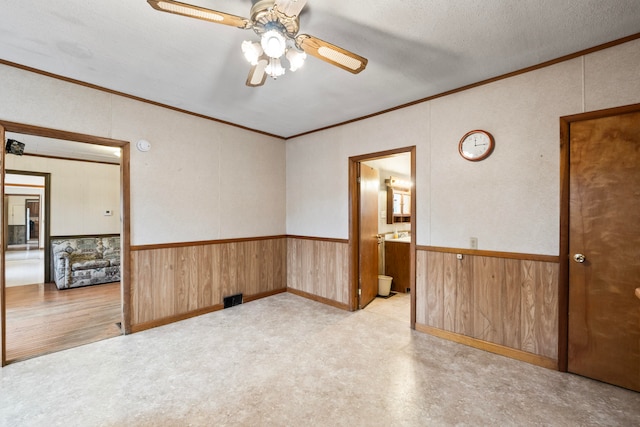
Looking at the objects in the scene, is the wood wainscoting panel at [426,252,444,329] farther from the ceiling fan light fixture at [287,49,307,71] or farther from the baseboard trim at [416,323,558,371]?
the ceiling fan light fixture at [287,49,307,71]

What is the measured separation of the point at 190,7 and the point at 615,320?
351 cm

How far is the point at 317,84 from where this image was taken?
8.93 feet

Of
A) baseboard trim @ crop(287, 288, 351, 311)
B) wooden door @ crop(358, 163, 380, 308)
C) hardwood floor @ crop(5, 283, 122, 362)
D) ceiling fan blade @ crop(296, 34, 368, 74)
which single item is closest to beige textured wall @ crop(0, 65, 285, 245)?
baseboard trim @ crop(287, 288, 351, 311)

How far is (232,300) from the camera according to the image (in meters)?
3.88

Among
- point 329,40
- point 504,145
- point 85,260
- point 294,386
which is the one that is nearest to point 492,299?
point 504,145

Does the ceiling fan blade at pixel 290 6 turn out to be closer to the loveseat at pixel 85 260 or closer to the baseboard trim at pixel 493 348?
the baseboard trim at pixel 493 348

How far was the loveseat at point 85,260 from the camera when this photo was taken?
4.76 meters

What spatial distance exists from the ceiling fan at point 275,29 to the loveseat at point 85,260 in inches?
207

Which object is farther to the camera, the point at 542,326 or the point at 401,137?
the point at 401,137

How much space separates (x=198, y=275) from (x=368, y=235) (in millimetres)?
2422

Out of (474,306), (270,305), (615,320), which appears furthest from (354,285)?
(615,320)

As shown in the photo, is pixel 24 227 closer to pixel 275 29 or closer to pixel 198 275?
pixel 198 275

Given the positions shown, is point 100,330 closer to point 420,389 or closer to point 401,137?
point 420,389

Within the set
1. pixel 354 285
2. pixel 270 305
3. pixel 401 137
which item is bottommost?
pixel 270 305
